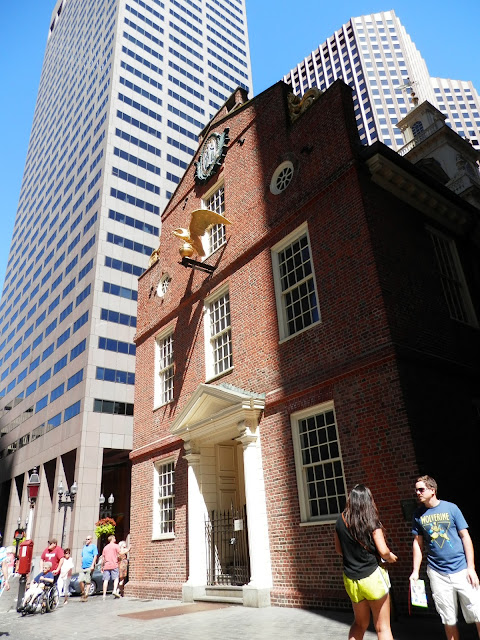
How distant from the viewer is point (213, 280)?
1405 cm

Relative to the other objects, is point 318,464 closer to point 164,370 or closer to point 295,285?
point 295,285

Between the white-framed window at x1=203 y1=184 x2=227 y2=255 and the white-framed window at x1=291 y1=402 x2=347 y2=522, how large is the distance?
6707mm

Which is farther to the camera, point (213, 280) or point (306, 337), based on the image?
point (213, 280)

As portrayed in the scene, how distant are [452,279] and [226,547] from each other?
29.2 feet

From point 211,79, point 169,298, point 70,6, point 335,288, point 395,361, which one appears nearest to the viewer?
point 395,361

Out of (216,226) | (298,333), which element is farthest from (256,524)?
Result: (216,226)

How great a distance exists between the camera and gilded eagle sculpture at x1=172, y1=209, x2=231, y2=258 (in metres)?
13.8

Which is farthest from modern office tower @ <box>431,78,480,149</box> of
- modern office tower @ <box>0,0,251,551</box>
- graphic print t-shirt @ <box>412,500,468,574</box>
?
graphic print t-shirt @ <box>412,500,468,574</box>

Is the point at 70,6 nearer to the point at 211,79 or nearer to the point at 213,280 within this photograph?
the point at 211,79

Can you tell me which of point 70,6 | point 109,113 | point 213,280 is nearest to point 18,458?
point 109,113

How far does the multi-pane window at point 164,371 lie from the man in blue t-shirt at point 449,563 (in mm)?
11276

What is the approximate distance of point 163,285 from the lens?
17.2 m

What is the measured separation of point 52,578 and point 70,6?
3871 inches

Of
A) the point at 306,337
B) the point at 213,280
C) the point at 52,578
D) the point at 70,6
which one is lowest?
the point at 52,578
